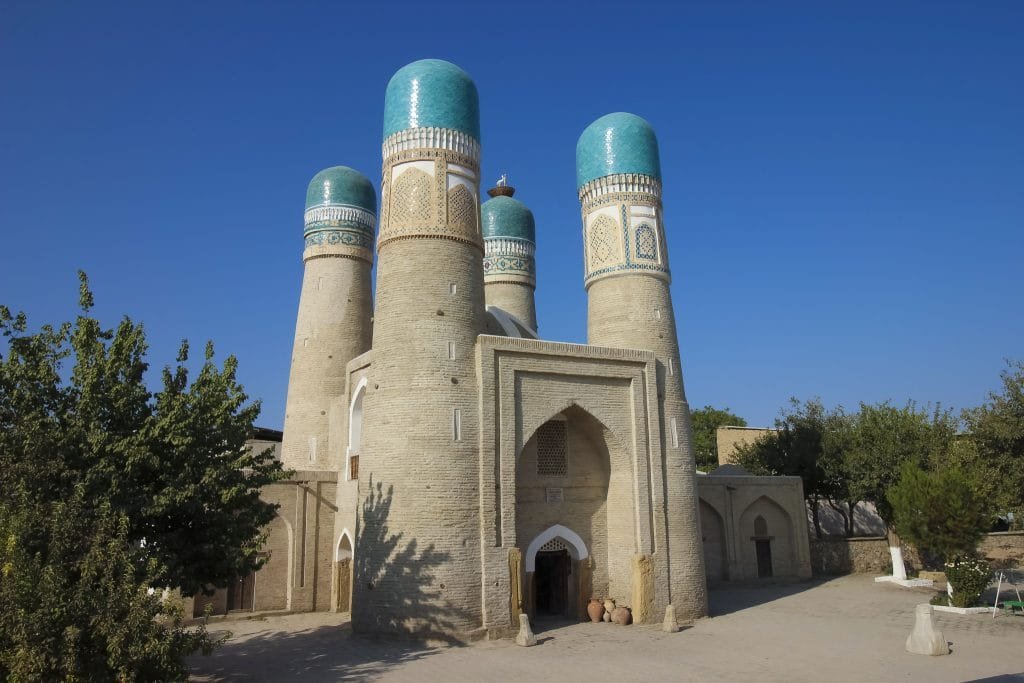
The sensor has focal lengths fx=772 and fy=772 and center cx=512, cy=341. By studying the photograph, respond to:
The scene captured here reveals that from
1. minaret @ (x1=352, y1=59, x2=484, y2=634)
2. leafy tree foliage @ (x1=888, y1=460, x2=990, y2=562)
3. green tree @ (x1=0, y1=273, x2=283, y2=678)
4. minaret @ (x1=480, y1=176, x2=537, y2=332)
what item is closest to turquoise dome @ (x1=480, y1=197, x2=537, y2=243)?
minaret @ (x1=480, y1=176, x2=537, y2=332)

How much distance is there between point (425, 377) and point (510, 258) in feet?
39.2

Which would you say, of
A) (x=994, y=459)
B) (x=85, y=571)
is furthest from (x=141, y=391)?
(x=994, y=459)

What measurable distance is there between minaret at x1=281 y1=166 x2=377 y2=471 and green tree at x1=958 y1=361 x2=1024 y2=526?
1681cm

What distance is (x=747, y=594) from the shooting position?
70.8 feet

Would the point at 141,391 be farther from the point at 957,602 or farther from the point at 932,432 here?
the point at 932,432

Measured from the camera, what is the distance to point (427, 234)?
1605 centimetres

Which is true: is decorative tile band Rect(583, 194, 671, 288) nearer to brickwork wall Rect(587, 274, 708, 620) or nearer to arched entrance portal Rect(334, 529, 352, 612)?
brickwork wall Rect(587, 274, 708, 620)

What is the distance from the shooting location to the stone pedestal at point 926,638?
41.8 feet

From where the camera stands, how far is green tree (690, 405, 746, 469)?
149 feet

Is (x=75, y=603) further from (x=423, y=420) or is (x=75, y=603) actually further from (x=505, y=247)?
(x=505, y=247)

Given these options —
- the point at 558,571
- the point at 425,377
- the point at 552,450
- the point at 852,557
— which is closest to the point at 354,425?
the point at 425,377

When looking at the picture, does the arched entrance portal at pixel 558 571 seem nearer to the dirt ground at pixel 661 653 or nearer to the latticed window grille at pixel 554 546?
the latticed window grille at pixel 554 546

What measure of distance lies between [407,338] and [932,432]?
18.9m

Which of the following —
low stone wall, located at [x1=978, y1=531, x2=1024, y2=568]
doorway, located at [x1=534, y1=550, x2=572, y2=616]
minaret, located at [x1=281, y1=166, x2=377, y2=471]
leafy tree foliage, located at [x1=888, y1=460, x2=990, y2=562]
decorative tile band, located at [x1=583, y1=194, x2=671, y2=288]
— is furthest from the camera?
low stone wall, located at [x1=978, y1=531, x2=1024, y2=568]
